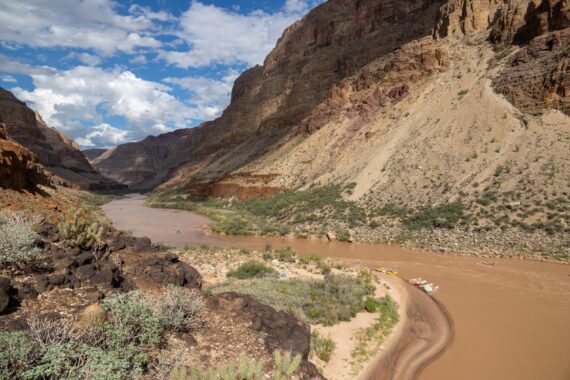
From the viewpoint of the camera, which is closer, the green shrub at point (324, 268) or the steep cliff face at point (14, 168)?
the steep cliff face at point (14, 168)

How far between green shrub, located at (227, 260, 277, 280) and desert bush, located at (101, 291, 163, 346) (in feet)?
24.1

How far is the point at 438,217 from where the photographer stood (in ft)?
74.4

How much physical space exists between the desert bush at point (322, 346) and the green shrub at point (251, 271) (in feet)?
17.7

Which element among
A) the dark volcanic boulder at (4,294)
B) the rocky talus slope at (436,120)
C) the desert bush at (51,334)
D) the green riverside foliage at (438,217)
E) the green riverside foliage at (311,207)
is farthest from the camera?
the green riverside foliage at (311,207)

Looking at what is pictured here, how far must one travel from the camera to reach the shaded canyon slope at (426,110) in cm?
2488

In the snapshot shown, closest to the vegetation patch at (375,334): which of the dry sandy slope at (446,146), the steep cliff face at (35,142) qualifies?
the dry sandy slope at (446,146)

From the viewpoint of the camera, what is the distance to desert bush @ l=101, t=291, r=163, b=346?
5363 millimetres

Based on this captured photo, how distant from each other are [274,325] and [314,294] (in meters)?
3.59

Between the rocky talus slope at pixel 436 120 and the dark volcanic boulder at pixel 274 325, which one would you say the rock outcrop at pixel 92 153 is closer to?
the rocky talus slope at pixel 436 120

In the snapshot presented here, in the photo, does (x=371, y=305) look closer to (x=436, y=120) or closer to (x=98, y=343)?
(x=98, y=343)

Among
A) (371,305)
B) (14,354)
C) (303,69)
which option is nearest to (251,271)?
(371,305)

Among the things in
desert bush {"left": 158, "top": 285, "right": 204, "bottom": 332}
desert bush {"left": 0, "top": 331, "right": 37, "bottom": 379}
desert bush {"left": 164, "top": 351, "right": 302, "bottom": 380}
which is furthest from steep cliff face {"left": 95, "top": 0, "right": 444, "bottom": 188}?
desert bush {"left": 0, "top": 331, "right": 37, "bottom": 379}

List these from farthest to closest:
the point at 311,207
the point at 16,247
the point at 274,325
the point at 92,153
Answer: the point at 92,153
the point at 311,207
the point at 274,325
the point at 16,247

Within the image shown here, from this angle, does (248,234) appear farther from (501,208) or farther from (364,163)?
(501,208)
